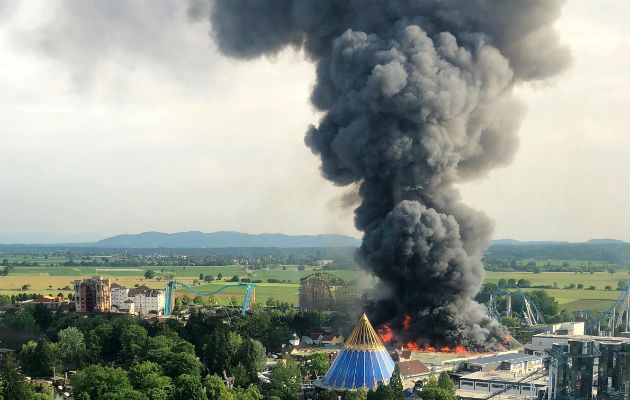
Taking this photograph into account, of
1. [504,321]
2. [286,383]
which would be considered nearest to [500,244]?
[504,321]

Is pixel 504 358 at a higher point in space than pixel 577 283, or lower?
lower

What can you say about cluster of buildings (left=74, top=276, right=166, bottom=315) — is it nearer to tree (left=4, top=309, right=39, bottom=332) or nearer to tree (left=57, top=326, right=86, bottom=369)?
tree (left=4, top=309, right=39, bottom=332)

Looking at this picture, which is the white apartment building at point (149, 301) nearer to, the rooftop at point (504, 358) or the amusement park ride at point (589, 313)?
the amusement park ride at point (589, 313)

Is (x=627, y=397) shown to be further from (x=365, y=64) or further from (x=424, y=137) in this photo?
(x=365, y=64)

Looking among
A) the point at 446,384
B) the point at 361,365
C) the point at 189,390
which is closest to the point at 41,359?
the point at 189,390

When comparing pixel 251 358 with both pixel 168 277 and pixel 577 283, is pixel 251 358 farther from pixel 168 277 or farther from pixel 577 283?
pixel 168 277

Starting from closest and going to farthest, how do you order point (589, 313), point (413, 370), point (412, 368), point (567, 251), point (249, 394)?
point (249, 394) → point (413, 370) → point (412, 368) → point (589, 313) → point (567, 251)

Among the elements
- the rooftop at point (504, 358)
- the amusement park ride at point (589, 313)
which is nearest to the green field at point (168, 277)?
the amusement park ride at point (589, 313)
